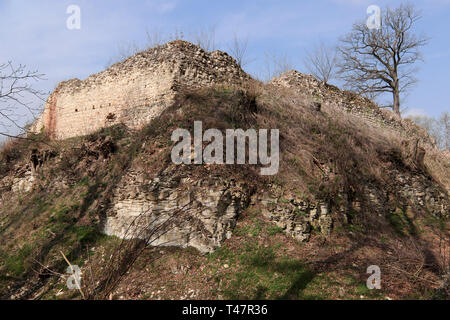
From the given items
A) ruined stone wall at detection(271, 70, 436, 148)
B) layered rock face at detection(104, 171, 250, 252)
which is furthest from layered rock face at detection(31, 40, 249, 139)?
layered rock face at detection(104, 171, 250, 252)

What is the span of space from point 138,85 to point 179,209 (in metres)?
6.15

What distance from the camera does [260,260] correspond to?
635 cm

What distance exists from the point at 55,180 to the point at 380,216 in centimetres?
1064

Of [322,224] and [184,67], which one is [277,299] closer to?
[322,224]

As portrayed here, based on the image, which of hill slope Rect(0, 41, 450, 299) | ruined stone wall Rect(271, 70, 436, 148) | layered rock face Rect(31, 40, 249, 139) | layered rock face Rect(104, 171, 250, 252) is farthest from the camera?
ruined stone wall Rect(271, 70, 436, 148)

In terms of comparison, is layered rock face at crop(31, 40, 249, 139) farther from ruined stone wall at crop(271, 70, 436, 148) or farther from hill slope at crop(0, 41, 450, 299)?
ruined stone wall at crop(271, 70, 436, 148)

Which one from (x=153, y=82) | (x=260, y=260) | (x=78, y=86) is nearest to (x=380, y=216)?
(x=260, y=260)

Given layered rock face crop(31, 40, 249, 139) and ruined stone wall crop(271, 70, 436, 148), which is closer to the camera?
layered rock face crop(31, 40, 249, 139)

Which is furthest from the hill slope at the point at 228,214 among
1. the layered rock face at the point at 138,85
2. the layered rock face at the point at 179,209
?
the layered rock face at the point at 138,85

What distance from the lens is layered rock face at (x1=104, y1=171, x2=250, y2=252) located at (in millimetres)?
6894

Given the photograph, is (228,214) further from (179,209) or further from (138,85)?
(138,85)

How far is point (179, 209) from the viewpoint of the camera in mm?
7094

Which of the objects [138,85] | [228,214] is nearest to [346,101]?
[138,85]

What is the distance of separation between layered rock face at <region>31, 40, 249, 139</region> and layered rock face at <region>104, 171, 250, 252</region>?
3533 mm
